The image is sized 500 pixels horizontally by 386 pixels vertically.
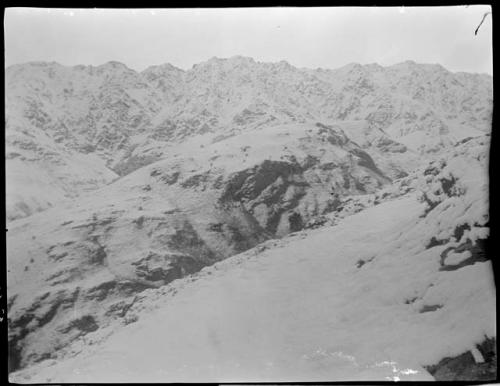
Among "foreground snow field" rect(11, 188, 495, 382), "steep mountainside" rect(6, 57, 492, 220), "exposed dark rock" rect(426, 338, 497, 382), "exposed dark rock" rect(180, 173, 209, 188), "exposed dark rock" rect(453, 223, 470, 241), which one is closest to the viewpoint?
"exposed dark rock" rect(426, 338, 497, 382)

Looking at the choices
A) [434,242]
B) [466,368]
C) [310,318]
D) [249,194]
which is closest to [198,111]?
[249,194]

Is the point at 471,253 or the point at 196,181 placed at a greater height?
the point at 196,181

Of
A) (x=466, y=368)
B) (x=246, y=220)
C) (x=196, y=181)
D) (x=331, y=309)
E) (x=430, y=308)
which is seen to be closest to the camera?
(x=466, y=368)

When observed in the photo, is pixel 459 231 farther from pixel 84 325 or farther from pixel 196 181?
pixel 84 325

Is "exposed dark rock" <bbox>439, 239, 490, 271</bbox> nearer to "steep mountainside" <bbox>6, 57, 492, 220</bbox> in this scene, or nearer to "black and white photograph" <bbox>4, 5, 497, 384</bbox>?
"black and white photograph" <bbox>4, 5, 497, 384</bbox>

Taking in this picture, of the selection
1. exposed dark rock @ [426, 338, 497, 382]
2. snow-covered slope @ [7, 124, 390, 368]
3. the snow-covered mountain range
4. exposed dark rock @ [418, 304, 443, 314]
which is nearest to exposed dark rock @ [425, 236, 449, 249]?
the snow-covered mountain range

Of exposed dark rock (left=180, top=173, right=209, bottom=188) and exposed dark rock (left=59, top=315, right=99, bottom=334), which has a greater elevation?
exposed dark rock (left=180, top=173, right=209, bottom=188)

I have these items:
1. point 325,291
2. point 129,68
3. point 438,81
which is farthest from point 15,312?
point 438,81
